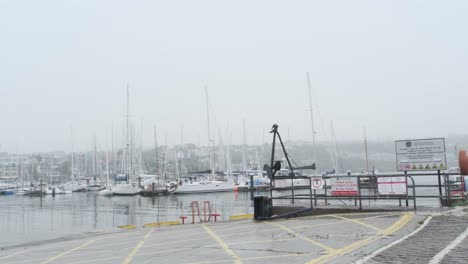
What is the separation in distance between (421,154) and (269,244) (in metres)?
8.58

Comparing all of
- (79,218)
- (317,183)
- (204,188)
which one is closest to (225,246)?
→ (317,183)

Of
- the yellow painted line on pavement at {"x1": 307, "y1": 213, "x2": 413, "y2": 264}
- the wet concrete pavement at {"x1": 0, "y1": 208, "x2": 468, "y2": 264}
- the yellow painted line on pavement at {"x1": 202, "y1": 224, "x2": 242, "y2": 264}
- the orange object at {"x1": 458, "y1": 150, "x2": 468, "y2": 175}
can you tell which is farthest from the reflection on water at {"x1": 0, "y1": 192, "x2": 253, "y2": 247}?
the orange object at {"x1": 458, "y1": 150, "x2": 468, "y2": 175}

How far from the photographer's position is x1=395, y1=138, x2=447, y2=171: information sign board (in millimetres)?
16422

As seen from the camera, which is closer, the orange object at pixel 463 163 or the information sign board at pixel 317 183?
the orange object at pixel 463 163

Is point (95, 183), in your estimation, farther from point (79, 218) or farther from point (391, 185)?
point (391, 185)

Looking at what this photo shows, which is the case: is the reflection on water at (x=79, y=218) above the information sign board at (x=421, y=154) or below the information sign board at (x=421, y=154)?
below

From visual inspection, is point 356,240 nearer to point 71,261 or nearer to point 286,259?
point 286,259

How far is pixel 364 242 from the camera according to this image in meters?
10.1

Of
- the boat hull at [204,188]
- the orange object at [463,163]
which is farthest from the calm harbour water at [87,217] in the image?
the boat hull at [204,188]

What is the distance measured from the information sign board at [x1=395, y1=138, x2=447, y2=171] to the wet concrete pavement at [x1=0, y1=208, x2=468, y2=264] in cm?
265

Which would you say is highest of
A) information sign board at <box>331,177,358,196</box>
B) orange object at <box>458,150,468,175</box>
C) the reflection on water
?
orange object at <box>458,150,468,175</box>

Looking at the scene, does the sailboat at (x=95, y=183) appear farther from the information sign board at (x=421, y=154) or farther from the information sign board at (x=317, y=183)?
the information sign board at (x=421, y=154)

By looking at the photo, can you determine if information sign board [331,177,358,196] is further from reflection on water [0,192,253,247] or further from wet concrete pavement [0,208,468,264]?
reflection on water [0,192,253,247]

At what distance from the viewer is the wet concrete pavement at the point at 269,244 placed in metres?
9.32
